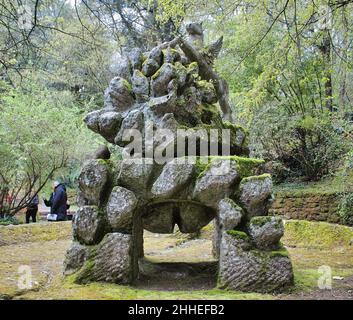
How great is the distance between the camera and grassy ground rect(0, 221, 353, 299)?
3588 mm

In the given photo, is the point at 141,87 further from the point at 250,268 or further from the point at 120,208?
the point at 250,268

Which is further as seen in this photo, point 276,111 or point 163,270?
point 276,111

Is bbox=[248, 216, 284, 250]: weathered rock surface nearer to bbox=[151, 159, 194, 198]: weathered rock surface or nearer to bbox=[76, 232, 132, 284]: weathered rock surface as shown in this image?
bbox=[151, 159, 194, 198]: weathered rock surface

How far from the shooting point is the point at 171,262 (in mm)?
4961

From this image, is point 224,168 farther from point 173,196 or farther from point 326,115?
point 326,115

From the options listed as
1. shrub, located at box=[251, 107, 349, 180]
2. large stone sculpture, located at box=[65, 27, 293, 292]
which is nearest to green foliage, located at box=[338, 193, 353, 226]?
shrub, located at box=[251, 107, 349, 180]

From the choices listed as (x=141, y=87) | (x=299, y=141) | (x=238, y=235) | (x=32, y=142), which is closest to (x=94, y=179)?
(x=141, y=87)

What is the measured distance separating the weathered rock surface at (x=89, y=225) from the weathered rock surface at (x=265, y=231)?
145cm

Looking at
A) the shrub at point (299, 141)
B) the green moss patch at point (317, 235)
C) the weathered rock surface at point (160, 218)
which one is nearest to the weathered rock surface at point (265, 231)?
the weathered rock surface at point (160, 218)

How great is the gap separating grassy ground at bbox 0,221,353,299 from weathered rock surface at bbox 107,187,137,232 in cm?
58

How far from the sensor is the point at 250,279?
3.75m

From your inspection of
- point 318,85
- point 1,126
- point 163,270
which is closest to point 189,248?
point 163,270

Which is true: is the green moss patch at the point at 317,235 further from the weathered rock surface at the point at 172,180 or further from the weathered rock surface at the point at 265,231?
the weathered rock surface at the point at 172,180

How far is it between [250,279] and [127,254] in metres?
1.17
